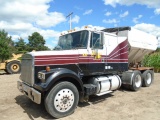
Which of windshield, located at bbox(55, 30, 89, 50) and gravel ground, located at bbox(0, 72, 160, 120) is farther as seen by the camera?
windshield, located at bbox(55, 30, 89, 50)

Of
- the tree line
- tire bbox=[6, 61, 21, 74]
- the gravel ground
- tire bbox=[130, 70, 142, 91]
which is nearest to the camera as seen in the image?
the gravel ground

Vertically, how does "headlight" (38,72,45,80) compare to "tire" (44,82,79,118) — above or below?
above

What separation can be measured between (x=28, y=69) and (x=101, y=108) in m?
2.88

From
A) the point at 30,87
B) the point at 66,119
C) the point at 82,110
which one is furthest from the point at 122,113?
the point at 30,87

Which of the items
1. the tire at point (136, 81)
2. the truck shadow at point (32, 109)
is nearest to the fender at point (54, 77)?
the truck shadow at point (32, 109)

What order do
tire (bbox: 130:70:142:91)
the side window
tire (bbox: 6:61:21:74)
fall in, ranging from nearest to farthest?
1. the side window
2. tire (bbox: 130:70:142:91)
3. tire (bbox: 6:61:21:74)

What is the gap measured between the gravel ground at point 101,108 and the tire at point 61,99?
25 cm

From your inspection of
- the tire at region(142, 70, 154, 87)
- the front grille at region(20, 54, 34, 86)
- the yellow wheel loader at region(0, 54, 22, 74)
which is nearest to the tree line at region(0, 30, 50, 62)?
the yellow wheel loader at region(0, 54, 22, 74)

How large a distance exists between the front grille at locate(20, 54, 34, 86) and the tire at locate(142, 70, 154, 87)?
6.80m

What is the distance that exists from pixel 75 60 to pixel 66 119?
6.81 feet

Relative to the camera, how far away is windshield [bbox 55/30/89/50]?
727 cm

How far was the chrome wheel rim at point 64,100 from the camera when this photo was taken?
19.7ft

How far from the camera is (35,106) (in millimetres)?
7207

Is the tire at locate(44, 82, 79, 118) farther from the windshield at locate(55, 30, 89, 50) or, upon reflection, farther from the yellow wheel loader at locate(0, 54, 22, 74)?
the yellow wheel loader at locate(0, 54, 22, 74)
